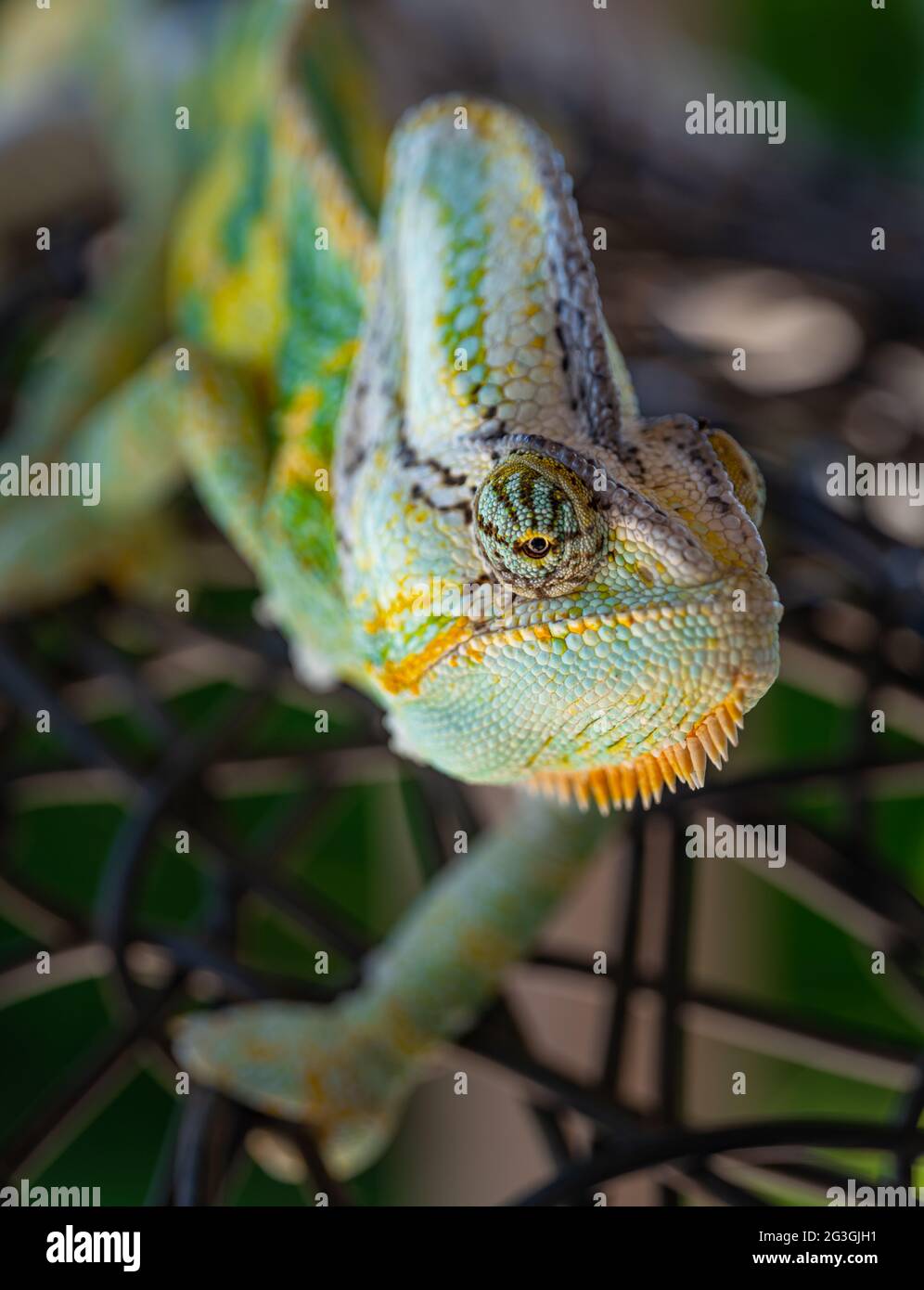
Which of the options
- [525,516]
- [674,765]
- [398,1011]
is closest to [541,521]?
[525,516]

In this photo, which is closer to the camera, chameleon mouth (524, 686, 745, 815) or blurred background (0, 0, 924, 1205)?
chameleon mouth (524, 686, 745, 815)

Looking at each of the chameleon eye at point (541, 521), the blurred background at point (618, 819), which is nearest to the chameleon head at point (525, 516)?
the chameleon eye at point (541, 521)

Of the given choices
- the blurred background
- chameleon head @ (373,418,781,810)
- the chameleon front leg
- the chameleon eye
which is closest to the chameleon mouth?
chameleon head @ (373,418,781,810)

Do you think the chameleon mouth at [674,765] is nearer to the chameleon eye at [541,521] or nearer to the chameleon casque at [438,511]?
the chameleon casque at [438,511]

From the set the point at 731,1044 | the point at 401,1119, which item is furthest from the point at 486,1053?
the point at 401,1119

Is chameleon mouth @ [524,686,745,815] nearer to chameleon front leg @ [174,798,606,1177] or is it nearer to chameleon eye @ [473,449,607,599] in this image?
chameleon eye @ [473,449,607,599]
